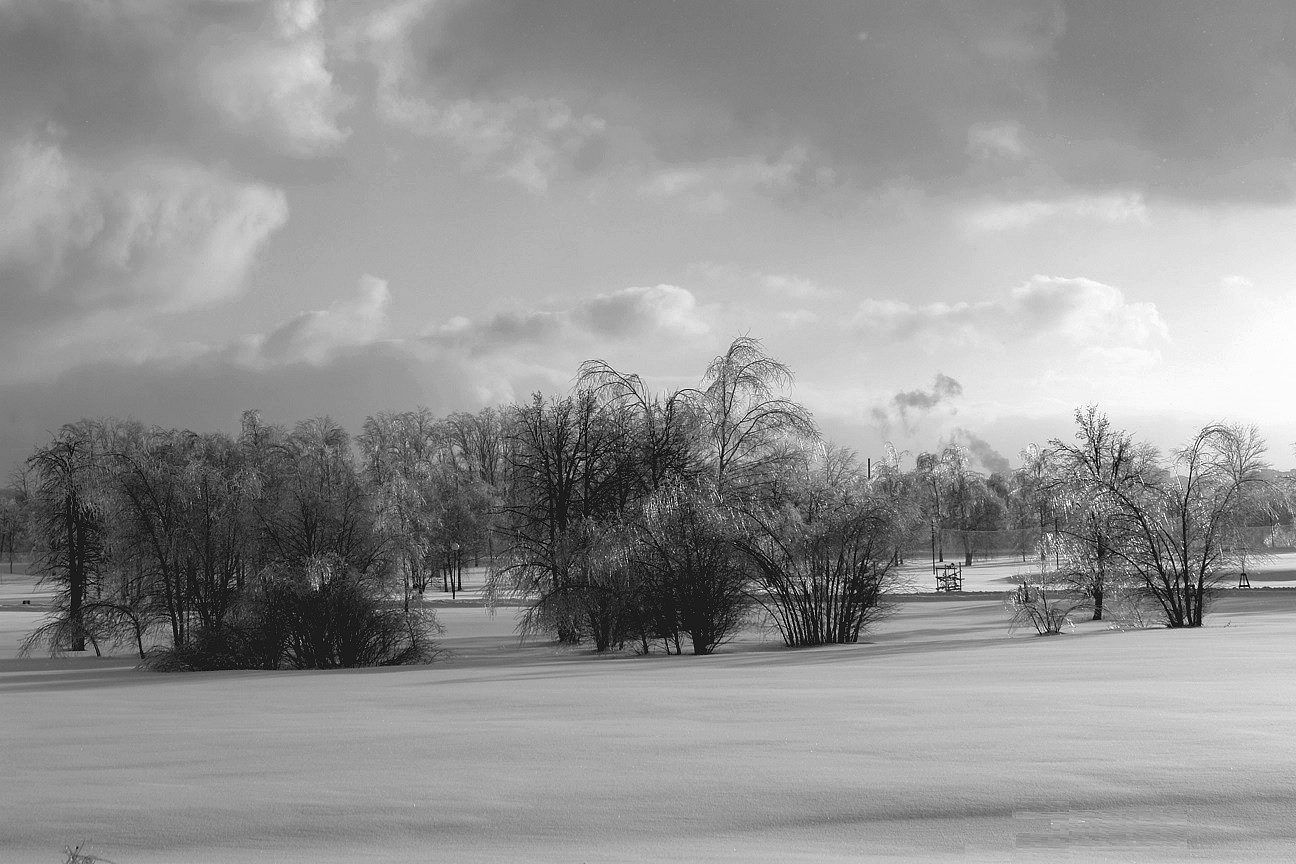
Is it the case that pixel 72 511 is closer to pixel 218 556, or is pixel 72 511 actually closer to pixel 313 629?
pixel 218 556

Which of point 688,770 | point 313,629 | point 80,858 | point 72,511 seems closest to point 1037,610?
point 313,629

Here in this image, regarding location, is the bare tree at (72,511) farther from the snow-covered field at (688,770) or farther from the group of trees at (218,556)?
the snow-covered field at (688,770)

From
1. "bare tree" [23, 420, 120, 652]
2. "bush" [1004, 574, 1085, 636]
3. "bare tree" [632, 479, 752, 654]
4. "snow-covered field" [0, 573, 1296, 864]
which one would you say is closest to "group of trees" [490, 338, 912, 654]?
"bare tree" [632, 479, 752, 654]

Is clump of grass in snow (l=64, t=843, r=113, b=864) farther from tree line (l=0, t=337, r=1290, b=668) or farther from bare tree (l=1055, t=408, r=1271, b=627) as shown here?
bare tree (l=1055, t=408, r=1271, b=627)

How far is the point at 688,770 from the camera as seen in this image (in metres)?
8.59

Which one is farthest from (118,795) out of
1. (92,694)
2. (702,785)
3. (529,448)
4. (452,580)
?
(452,580)

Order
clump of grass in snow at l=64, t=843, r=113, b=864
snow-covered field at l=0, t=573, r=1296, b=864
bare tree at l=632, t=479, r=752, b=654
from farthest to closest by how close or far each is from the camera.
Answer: bare tree at l=632, t=479, r=752, b=654 < snow-covered field at l=0, t=573, r=1296, b=864 < clump of grass in snow at l=64, t=843, r=113, b=864

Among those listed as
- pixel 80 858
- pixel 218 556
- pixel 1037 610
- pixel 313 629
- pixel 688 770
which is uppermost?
pixel 218 556

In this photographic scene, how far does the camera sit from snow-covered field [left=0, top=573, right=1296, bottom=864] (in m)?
6.68

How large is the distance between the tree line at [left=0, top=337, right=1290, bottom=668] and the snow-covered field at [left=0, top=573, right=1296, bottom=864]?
8149 millimetres

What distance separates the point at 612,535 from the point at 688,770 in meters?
16.2

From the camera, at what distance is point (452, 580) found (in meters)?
71.7

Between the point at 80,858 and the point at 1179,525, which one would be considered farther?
the point at 1179,525

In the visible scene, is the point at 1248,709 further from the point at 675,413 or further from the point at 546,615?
the point at 675,413
